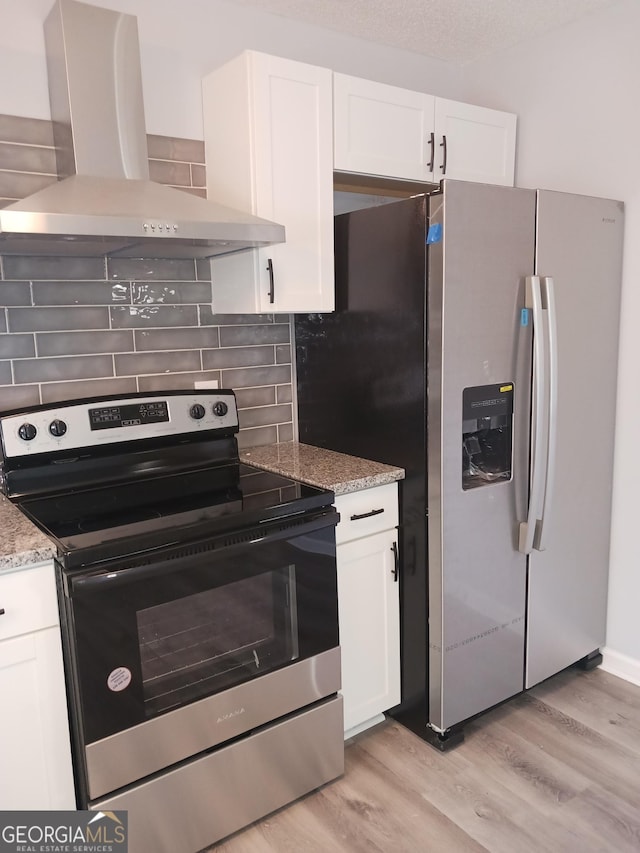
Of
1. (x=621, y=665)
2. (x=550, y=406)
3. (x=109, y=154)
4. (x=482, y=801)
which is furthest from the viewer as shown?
(x=621, y=665)

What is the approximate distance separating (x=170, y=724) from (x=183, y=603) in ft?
0.99

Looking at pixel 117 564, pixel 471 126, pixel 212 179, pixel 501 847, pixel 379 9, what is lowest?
pixel 501 847

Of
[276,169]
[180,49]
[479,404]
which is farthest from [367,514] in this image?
[180,49]

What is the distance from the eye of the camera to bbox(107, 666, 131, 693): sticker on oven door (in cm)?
159

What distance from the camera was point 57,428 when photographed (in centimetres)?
201

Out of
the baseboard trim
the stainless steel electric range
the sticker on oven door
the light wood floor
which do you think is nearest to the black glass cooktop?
the stainless steel electric range

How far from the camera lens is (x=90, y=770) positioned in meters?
1.59

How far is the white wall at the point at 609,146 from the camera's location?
2.41 meters

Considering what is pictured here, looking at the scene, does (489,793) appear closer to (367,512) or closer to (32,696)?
(367,512)

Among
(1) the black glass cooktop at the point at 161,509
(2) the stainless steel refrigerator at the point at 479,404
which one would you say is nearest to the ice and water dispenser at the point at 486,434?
(2) the stainless steel refrigerator at the point at 479,404

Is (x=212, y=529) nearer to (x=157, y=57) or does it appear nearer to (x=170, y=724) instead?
(x=170, y=724)

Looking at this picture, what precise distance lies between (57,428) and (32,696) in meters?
0.77

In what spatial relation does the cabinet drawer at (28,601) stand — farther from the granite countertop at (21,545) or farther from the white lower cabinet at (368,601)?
the white lower cabinet at (368,601)

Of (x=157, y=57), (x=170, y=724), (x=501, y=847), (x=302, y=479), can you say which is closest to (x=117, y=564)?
(x=170, y=724)
